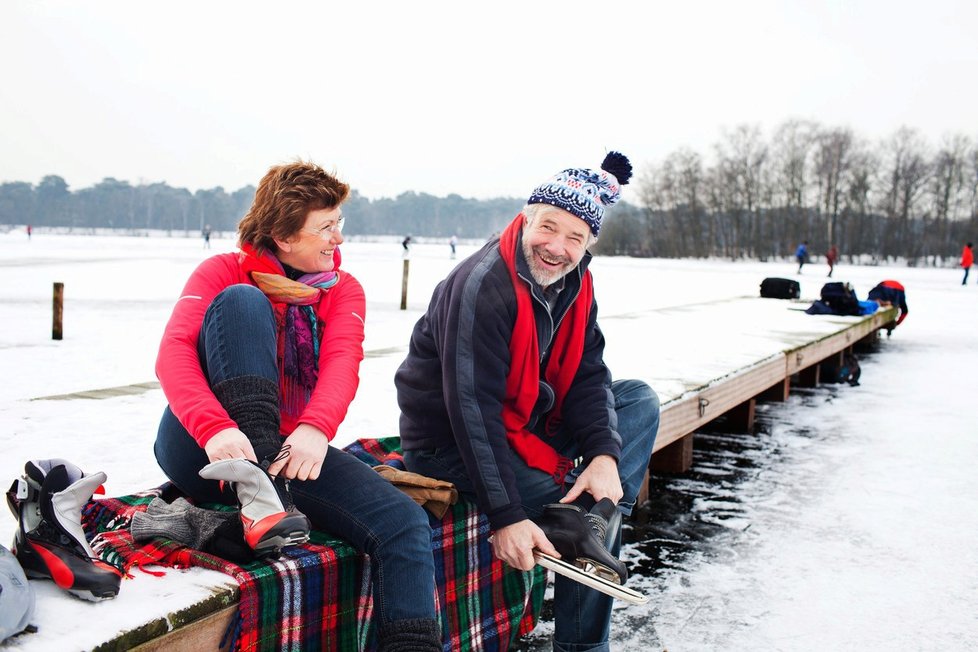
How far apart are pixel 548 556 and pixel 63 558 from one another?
112 centimetres

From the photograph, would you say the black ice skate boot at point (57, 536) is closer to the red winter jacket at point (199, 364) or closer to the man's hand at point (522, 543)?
the red winter jacket at point (199, 364)

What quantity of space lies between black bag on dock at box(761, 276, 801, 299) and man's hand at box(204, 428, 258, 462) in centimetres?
1244

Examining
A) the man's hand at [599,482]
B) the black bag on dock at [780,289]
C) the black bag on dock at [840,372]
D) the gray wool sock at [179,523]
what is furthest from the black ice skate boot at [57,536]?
the black bag on dock at [780,289]

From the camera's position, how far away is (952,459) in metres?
5.42

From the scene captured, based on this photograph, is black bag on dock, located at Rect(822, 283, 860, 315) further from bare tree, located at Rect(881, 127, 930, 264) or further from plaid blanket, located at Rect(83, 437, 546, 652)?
bare tree, located at Rect(881, 127, 930, 264)

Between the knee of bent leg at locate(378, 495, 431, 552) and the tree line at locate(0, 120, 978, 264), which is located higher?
the tree line at locate(0, 120, 978, 264)

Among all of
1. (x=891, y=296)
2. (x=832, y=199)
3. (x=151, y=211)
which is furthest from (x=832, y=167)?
(x=151, y=211)

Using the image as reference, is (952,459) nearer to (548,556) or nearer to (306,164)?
(548,556)

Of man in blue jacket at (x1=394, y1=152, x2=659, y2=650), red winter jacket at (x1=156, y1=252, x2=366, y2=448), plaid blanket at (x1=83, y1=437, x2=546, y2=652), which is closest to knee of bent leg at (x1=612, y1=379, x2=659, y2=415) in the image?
man in blue jacket at (x1=394, y1=152, x2=659, y2=650)

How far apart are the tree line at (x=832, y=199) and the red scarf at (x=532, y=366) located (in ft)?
213

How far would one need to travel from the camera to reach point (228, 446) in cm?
184

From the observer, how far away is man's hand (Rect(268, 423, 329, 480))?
6.36 ft

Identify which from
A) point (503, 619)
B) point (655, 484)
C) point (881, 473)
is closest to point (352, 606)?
point (503, 619)

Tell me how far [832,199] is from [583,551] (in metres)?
70.2
